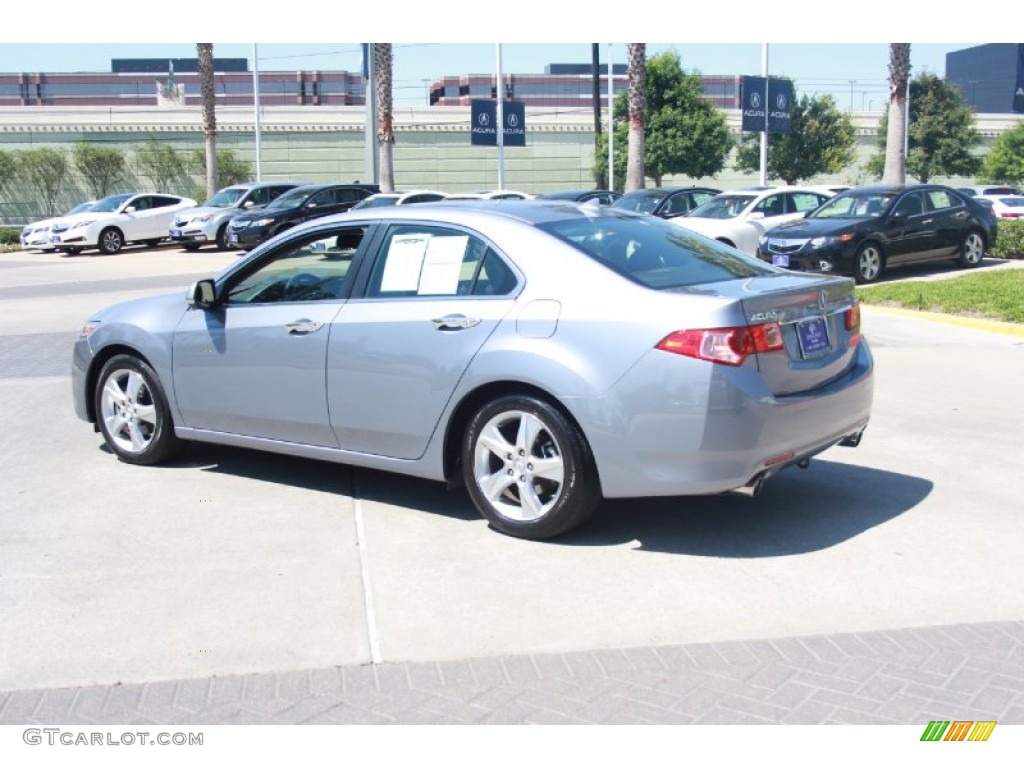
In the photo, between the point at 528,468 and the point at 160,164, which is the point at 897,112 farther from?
the point at 160,164

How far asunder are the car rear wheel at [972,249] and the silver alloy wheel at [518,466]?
15689mm

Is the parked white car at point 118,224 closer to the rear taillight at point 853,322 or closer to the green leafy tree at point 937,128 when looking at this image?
the rear taillight at point 853,322

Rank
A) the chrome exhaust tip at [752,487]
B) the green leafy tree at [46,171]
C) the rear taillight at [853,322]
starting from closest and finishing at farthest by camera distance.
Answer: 1. the chrome exhaust tip at [752,487]
2. the rear taillight at [853,322]
3. the green leafy tree at [46,171]

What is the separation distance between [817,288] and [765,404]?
2.65ft

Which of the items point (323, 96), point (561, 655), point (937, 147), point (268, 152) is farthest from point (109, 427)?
point (323, 96)

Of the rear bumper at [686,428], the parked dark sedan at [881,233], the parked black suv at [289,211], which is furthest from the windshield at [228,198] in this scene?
the rear bumper at [686,428]

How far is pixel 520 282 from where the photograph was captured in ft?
18.6

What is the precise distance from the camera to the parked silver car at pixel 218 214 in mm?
29500

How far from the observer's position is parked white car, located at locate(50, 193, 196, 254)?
1189 inches

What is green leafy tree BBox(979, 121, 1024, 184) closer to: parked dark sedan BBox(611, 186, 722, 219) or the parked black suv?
parked dark sedan BBox(611, 186, 722, 219)

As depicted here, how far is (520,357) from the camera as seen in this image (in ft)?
18.0

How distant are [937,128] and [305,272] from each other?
166ft

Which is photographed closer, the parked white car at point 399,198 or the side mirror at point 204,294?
the side mirror at point 204,294

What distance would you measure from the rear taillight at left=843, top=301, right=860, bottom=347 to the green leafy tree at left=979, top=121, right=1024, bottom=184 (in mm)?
53521
